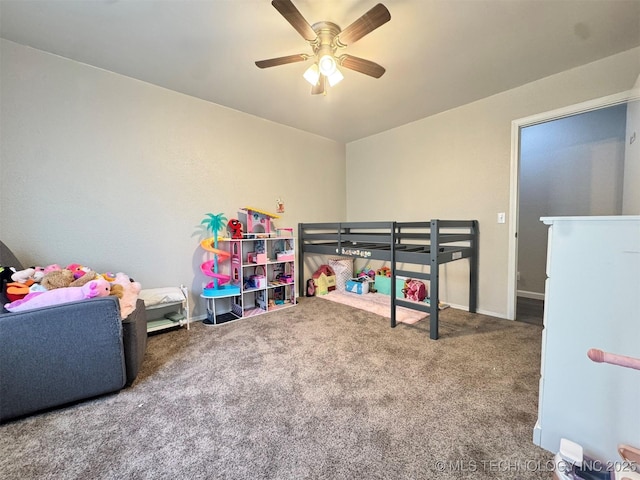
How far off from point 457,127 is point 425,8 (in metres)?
1.68

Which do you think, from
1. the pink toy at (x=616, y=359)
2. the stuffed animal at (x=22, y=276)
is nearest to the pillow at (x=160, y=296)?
the stuffed animal at (x=22, y=276)

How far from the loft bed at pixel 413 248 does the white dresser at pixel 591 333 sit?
109cm

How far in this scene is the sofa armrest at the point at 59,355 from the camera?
4.16 feet

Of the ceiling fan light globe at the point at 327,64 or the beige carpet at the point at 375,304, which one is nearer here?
the ceiling fan light globe at the point at 327,64

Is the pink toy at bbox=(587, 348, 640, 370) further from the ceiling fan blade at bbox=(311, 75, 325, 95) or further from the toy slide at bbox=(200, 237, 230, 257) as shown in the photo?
the toy slide at bbox=(200, 237, 230, 257)

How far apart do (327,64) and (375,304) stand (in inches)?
98.8

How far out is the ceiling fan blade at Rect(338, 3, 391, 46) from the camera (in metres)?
1.33

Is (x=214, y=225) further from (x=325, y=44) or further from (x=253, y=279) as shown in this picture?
(x=325, y=44)

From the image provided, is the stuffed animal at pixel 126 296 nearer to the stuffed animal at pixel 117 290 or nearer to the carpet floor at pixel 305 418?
the stuffed animal at pixel 117 290

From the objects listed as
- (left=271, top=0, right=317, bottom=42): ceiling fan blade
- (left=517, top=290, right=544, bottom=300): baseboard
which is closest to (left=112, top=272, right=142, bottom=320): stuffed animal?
(left=271, top=0, right=317, bottom=42): ceiling fan blade

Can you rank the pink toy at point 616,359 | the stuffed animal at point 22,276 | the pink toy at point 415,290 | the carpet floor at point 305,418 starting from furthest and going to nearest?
the pink toy at point 415,290 < the stuffed animal at point 22,276 < the carpet floor at point 305,418 < the pink toy at point 616,359

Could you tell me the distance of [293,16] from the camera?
136cm

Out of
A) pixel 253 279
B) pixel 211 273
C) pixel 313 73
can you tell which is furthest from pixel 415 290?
pixel 313 73

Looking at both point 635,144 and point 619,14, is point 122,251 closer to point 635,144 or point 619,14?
point 619,14
